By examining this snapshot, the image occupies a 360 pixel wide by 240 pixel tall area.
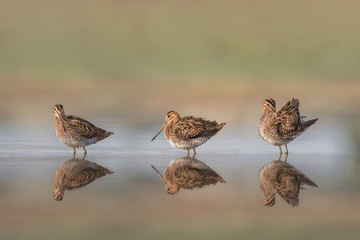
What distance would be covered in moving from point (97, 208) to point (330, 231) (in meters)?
3.27

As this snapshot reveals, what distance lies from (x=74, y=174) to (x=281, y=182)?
3.69 metres

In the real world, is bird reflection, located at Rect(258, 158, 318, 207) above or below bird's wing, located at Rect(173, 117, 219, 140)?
below

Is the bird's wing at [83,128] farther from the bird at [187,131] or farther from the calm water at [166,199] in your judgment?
the bird at [187,131]

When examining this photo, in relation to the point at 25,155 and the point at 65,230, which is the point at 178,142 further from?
the point at 65,230

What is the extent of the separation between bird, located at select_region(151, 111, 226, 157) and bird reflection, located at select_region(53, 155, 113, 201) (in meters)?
2.49

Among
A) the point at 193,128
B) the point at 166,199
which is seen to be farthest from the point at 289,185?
the point at 193,128

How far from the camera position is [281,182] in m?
12.5

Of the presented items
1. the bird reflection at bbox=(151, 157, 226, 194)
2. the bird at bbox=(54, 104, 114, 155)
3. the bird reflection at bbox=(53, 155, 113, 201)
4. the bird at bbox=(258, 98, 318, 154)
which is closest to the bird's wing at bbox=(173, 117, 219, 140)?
the bird at bbox=(258, 98, 318, 154)

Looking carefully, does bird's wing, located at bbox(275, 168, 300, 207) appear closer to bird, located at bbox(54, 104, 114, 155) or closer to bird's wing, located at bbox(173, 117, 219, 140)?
bird's wing, located at bbox(173, 117, 219, 140)

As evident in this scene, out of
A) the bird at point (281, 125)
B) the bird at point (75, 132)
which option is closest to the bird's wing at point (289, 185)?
the bird at point (281, 125)

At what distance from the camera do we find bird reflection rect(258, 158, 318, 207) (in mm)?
11255

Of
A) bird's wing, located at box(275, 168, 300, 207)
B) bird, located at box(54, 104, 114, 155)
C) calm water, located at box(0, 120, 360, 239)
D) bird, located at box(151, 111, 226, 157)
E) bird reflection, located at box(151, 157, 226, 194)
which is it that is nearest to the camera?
calm water, located at box(0, 120, 360, 239)

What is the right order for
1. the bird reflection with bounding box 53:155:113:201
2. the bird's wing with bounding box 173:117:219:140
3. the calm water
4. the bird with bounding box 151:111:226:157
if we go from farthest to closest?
the bird's wing with bounding box 173:117:219:140 → the bird with bounding box 151:111:226:157 → the bird reflection with bounding box 53:155:113:201 → the calm water

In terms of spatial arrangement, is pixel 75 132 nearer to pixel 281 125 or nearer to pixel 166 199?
pixel 281 125
